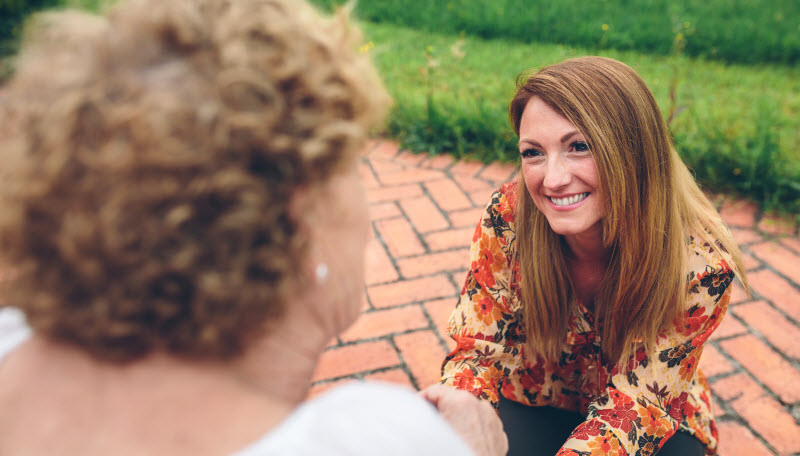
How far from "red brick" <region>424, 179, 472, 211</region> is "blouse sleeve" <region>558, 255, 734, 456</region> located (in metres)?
1.88

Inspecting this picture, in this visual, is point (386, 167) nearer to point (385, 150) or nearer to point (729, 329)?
point (385, 150)

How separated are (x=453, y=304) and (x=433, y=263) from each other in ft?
1.06

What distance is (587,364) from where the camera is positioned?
1968 mm

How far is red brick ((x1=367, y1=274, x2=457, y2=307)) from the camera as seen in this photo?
2.85 metres

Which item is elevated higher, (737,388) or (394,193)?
(394,193)

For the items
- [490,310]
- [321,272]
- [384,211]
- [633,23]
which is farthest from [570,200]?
[633,23]

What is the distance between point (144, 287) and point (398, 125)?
145 inches

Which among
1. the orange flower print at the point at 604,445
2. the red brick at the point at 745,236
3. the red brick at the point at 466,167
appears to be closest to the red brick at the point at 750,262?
the red brick at the point at 745,236

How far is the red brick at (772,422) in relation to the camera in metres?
2.15

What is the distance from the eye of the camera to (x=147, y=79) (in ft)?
2.32

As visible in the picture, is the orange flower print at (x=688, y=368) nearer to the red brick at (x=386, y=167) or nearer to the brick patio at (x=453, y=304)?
the brick patio at (x=453, y=304)

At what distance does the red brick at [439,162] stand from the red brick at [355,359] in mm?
1618

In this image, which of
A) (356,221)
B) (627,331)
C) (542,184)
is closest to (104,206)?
(356,221)

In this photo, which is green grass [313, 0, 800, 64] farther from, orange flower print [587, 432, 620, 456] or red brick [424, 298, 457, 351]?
orange flower print [587, 432, 620, 456]
